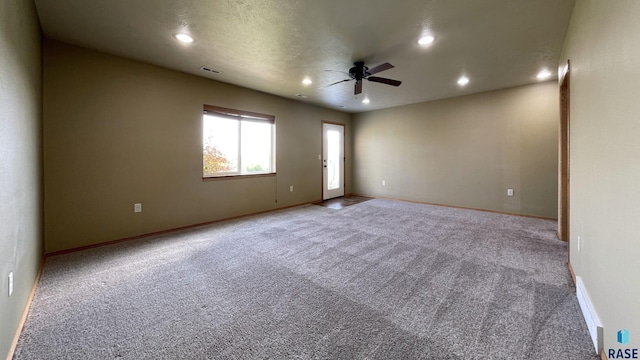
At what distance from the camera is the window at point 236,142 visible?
425 cm

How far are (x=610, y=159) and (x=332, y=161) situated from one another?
5.58 metres

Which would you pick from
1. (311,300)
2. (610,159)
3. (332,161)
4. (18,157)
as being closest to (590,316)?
(610,159)

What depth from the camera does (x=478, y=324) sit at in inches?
65.3

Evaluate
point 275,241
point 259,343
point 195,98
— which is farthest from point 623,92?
point 195,98

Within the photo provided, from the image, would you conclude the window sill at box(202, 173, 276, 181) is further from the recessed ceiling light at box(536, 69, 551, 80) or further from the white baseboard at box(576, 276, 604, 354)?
the recessed ceiling light at box(536, 69, 551, 80)

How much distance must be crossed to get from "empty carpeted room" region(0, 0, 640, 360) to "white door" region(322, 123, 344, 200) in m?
1.15

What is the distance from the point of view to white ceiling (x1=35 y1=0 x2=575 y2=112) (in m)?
2.19

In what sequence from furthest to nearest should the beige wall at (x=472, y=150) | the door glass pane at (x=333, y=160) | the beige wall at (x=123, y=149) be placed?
the door glass pane at (x=333, y=160) < the beige wall at (x=472, y=150) < the beige wall at (x=123, y=149)

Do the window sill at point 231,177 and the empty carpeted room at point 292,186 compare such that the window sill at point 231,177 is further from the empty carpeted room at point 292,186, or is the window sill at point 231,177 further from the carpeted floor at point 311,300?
the carpeted floor at point 311,300

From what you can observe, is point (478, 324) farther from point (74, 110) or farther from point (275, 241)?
point (74, 110)

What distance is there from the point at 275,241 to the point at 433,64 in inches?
129

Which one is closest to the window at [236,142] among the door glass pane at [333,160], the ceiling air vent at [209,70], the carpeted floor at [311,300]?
the ceiling air vent at [209,70]

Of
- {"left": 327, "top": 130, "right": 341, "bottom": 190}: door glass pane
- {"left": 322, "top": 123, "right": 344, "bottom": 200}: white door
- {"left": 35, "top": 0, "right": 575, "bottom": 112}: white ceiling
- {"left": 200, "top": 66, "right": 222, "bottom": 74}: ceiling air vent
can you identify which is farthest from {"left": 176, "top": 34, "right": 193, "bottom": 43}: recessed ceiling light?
{"left": 327, "top": 130, "right": 341, "bottom": 190}: door glass pane

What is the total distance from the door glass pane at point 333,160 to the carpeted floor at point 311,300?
3.34 meters
